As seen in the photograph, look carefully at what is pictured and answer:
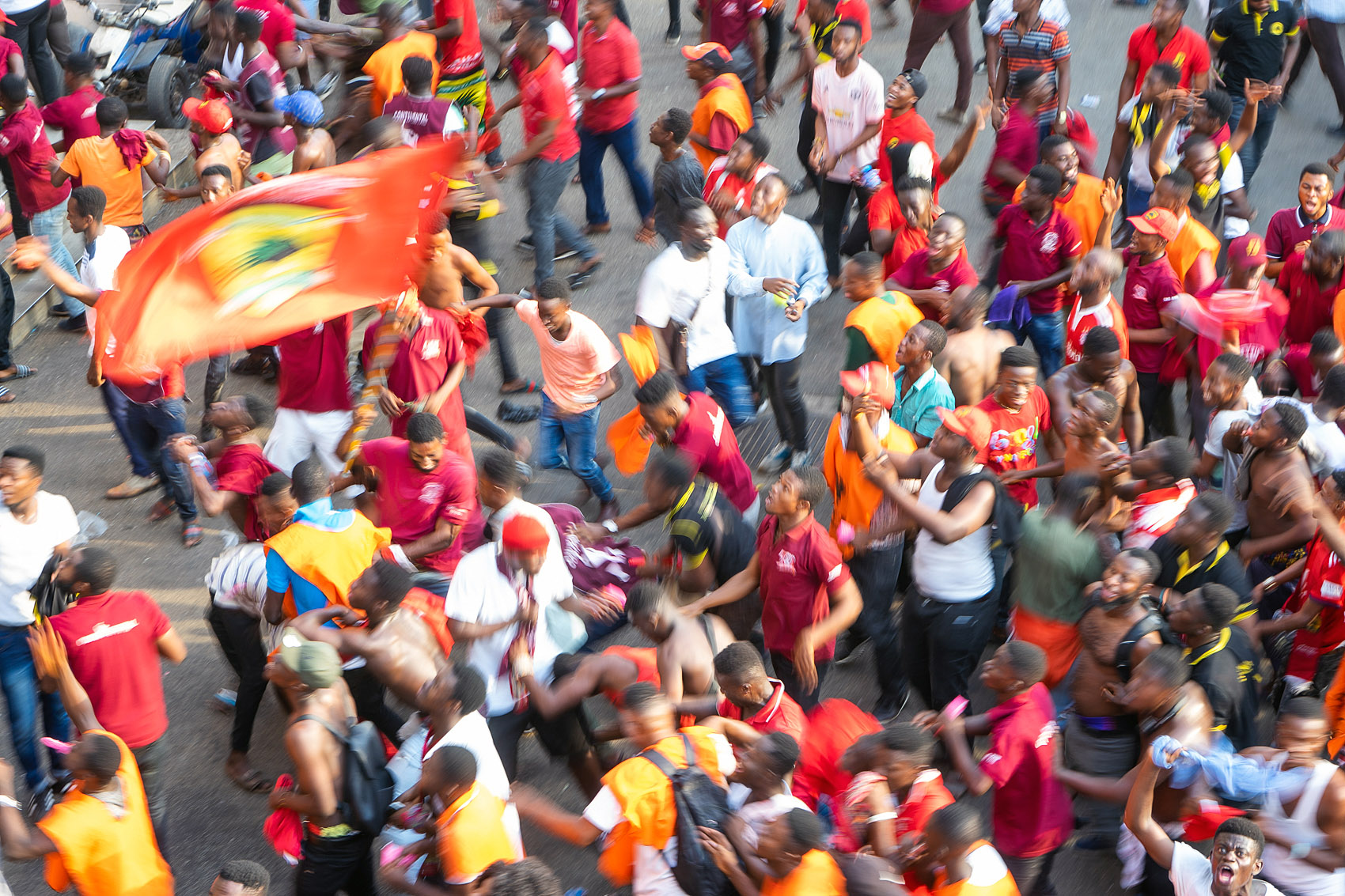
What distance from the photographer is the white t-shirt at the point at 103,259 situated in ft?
24.7

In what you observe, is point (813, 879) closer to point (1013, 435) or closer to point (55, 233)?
point (1013, 435)

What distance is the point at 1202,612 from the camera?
5.00 metres

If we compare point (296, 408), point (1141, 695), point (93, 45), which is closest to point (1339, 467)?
point (1141, 695)

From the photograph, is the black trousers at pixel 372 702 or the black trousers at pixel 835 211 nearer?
the black trousers at pixel 372 702

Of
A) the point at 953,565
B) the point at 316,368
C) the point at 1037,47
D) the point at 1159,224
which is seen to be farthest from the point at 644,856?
the point at 1037,47

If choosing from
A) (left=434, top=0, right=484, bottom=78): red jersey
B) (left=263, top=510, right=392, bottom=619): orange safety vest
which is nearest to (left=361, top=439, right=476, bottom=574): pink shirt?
(left=263, top=510, right=392, bottom=619): orange safety vest

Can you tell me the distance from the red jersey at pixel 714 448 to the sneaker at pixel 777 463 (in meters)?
1.42

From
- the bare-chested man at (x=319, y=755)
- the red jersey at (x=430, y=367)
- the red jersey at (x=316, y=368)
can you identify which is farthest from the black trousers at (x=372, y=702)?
the red jersey at (x=316, y=368)

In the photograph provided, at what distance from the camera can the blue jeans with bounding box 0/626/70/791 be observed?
5703 millimetres

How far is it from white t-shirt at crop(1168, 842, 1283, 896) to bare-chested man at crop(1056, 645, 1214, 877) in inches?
12.6

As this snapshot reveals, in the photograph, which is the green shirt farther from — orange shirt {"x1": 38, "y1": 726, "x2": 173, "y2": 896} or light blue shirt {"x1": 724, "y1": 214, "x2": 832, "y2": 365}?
orange shirt {"x1": 38, "y1": 726, "x2": 173, "y2": 896}

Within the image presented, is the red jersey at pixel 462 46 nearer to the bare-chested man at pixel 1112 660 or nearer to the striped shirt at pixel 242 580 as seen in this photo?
the striped shirt at pixel 242 580

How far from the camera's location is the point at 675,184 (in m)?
8.23

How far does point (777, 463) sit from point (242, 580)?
10.6 ft
